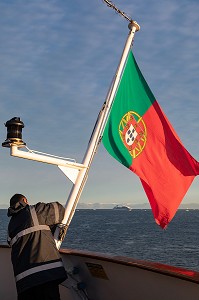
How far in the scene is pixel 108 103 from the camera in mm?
6250

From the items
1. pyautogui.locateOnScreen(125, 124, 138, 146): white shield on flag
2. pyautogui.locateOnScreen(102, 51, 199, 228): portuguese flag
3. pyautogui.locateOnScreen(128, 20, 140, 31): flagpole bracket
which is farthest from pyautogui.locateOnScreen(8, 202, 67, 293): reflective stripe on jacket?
pyautogui.locateOnScreen(128, 20, 140, 31): flagpole bracket

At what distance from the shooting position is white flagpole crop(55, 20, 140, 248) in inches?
213

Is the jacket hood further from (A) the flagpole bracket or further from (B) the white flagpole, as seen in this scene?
(A) the flagpole bracket

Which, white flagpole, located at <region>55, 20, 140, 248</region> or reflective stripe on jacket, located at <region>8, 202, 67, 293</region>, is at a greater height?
white flagpole, located at <region>55, 20, 140, 248</region>

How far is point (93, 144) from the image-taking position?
5.92 m

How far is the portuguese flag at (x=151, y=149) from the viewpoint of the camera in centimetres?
635

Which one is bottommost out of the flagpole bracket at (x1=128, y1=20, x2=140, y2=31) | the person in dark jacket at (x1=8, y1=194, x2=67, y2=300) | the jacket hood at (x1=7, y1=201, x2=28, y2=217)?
the person in dark jacket at (x1=8, y1=194, x2=67, y2=300)

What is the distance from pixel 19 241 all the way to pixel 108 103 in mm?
2910

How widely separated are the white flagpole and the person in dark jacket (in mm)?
1096

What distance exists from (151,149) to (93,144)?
1.21m

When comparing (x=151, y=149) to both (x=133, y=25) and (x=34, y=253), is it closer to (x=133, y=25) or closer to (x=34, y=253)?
(x=133, y=25)

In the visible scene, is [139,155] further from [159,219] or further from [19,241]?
[19,241]

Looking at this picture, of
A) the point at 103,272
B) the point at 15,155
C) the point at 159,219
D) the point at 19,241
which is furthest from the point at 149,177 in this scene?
the point at 19,241

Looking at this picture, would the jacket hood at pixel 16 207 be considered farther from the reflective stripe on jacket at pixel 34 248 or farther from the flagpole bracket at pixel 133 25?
the flagpole bracket at pixel 133 25
